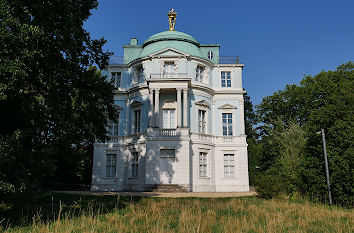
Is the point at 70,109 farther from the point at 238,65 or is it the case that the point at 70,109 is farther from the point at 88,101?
the point at 238,65

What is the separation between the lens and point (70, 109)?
1034 centimetres

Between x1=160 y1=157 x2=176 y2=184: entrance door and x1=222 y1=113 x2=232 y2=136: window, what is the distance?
653 centimetres

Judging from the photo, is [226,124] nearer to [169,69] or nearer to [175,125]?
[175,125]

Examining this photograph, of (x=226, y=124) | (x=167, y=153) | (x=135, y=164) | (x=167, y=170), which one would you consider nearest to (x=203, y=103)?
(x=226, y=124)

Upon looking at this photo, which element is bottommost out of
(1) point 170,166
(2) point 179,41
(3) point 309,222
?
(3) point 309,222

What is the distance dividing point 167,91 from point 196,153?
6.07 meters

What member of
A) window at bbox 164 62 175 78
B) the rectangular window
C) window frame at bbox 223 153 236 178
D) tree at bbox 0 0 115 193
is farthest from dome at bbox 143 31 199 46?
tree at bbox 0 0 115 193

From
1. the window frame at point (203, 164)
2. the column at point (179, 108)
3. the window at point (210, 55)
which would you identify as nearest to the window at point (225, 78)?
the window at point (210, 55)

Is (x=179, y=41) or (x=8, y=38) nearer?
(x=8, y=38)

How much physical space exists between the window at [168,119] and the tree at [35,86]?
44.3 feet

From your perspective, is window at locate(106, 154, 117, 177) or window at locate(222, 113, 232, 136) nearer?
window at locate(106, 154, 117, 177)

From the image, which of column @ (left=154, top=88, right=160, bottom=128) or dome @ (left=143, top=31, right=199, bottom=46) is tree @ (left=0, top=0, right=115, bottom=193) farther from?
dome @ (left=143, top=31, right=199, bottom=46)

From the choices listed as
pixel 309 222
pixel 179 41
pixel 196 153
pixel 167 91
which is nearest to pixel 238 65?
pixel 179 41

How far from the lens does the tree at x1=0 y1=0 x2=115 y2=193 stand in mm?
6496
